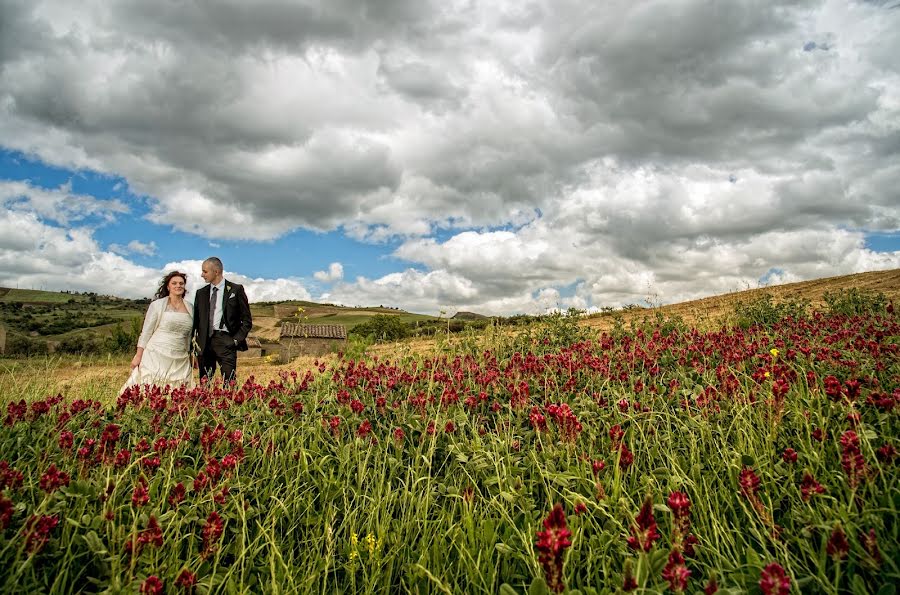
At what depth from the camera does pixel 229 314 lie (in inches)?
339

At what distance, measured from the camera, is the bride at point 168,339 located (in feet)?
26.4

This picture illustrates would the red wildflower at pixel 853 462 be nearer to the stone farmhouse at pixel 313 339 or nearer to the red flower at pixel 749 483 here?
the red flower at pixel 749 483

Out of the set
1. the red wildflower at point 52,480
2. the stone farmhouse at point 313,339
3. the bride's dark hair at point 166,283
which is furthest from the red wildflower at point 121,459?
the stone farmhouse at point 313,339

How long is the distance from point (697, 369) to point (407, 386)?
9.11ft

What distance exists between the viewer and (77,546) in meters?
2.46

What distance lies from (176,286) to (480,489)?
23.9ft

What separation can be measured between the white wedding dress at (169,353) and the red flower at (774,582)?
326 inches

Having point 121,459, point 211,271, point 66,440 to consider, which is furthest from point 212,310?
point 121,459

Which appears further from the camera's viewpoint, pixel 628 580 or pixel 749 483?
pixel 749 483

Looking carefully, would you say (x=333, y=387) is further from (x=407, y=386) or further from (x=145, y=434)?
(x=145, y=434)

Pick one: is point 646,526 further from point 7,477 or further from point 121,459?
point 7,477

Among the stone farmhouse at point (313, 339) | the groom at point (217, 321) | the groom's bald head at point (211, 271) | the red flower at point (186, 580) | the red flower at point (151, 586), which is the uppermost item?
the groom's bald head at point (211, 271)

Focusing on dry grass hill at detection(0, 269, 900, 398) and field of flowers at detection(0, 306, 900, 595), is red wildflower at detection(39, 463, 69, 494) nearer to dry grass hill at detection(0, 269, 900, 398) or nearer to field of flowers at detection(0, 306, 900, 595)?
field of flowers at detection(0, 306, 900, 595)

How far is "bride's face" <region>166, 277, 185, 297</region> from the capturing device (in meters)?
8.43
